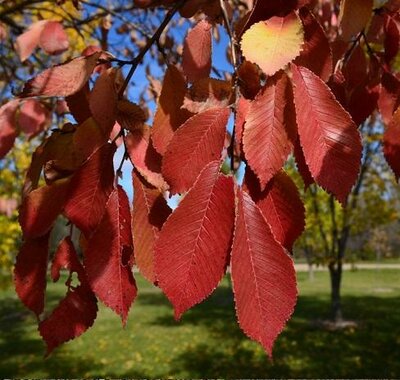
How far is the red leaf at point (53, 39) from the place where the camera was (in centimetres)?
166

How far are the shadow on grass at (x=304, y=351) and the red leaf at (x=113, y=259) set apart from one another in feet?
22.0

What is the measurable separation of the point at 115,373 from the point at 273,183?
7.19 metres

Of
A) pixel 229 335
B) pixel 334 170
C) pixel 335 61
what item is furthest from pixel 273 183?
pixel 229 335

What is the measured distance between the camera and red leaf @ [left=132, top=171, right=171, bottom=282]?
2.19ft

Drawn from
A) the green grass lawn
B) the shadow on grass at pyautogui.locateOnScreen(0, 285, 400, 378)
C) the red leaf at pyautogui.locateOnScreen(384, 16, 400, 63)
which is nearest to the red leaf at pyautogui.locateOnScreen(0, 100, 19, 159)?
the red leaf at pyautogui.locateOnScreen(384, 16, 400, 63)

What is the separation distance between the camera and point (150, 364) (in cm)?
792

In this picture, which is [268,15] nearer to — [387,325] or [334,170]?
[334,170]

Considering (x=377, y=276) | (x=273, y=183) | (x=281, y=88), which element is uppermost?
(x=281, y=88)

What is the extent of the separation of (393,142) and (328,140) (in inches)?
9.0

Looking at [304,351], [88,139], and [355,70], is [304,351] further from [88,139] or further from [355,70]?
[88,139]

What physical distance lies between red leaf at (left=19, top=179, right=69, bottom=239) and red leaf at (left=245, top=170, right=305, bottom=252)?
0.26 m

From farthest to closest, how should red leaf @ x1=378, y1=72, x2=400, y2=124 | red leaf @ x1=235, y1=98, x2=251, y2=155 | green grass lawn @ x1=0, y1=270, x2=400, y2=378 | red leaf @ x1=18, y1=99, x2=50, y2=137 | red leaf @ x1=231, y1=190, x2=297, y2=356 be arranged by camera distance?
green grass lawn @ x1=0, y1=270, x2=400, y2=378 → red leaf @ x1=18, y1=99, x2=50, y2=137 → red leaf @ x1=378, y1=72, x2=400, y2=124 → red leaf @ x1=235, y1=98, x2=251, y2=155 → red leaf @ x1=231, y1=190, x2=297, y2=356

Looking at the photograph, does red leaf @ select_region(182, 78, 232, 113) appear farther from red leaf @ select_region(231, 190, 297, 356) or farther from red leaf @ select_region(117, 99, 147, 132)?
red leaf @ select_region(231, 190, 297, 356)

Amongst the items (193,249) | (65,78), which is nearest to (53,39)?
(65,78)
